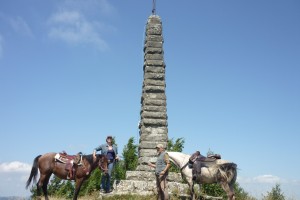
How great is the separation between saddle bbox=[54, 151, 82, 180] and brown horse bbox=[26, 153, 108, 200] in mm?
85

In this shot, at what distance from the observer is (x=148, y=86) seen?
17109mm

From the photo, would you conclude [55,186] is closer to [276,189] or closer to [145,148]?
[145,148]

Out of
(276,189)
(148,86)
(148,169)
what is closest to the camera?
(148,169)

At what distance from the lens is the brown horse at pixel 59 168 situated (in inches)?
512

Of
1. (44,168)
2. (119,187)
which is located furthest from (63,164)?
(119,187)

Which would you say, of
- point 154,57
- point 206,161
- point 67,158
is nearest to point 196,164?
point 206,161

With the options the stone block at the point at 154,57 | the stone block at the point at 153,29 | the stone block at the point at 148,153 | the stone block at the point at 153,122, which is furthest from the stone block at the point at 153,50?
the stone block at the point at 148,153

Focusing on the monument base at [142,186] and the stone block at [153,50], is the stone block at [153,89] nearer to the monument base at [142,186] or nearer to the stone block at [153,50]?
the stone block at [153,50]

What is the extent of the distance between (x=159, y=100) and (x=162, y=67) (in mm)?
1674

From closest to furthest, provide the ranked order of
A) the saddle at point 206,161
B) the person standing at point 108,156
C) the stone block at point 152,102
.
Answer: the saddle at point 206,161 < the person standing at point 108,156 < the stone block at point 152,102

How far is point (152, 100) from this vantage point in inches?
672

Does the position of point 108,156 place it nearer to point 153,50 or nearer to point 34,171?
point 34,171

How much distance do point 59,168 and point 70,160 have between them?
525 mm

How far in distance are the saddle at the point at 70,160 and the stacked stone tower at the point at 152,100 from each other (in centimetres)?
381
